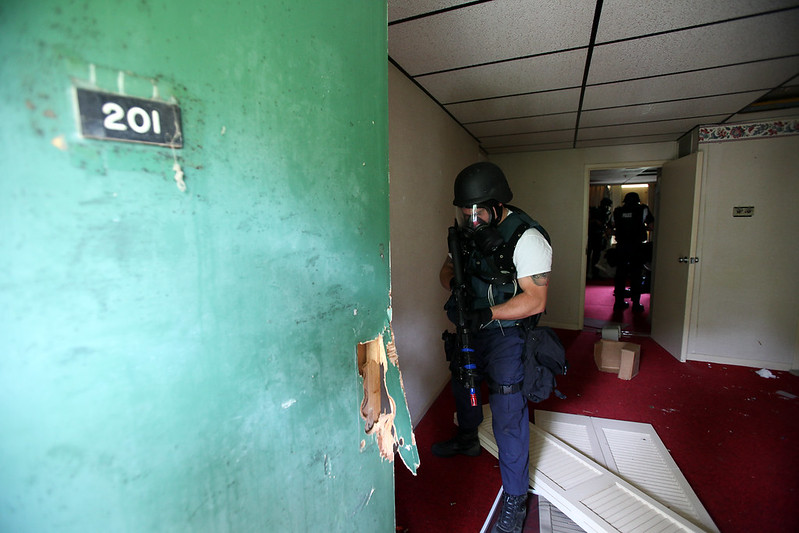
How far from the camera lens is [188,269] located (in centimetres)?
48

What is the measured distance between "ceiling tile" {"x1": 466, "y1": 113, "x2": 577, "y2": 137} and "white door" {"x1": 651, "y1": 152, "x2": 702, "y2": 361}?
3.76ft

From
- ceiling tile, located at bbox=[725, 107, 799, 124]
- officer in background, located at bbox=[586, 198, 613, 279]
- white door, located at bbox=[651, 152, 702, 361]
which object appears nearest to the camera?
ceiling tile, located at bbox=[725, 107, 799, 124]

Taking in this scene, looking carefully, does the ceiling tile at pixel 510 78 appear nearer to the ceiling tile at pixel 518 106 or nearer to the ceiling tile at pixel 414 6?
the ceiling tile at pixel 518 106

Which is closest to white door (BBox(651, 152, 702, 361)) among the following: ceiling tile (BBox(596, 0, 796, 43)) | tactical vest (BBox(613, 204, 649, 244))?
tactical vest (BBox(613, 204, 649, 244))

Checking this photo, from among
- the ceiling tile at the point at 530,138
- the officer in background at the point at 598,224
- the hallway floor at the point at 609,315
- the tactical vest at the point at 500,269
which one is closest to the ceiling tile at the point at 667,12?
the tactical vest at the point at 500,269

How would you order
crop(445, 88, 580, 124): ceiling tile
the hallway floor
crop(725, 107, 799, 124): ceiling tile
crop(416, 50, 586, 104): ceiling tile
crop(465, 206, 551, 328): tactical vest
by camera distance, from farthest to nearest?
the hallway floor → crop(725, 107, 799, 124): ceiling tile → crop(445, 88, 580, 124): ceiling tile → crop(416, 50, 586, 104): ceiling tile → crop(465, 206, 551, 328): tactical vest

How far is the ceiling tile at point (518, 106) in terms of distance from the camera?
2.43m

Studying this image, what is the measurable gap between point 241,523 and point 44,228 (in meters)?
0.50

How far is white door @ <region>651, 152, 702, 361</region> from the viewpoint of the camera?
10.4 ft

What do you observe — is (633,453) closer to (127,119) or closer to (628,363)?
(628,363)

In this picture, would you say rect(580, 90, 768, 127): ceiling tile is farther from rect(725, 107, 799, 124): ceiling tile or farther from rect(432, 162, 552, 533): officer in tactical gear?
rect(432, 162, 552, 533): officer in tactical gear

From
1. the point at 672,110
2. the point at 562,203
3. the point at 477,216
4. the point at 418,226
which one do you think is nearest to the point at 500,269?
the point at 477,216

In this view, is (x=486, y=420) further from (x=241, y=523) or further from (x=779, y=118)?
(x=779, y=118)

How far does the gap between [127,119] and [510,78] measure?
7.16ft
